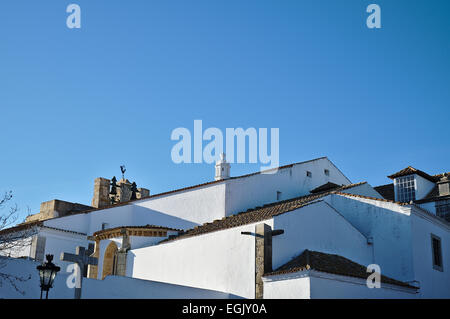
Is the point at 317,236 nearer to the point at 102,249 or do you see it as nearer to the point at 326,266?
the point at 326,266

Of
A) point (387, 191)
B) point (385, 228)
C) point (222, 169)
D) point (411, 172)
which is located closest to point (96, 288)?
point (385, 228)

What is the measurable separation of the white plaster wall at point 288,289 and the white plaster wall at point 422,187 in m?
12.4

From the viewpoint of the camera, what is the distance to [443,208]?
86.7 ft

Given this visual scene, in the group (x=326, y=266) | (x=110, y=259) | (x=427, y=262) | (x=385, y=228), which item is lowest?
(x=326, y=266)

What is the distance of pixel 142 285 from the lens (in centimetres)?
1816

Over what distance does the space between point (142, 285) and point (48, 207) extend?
2047cm

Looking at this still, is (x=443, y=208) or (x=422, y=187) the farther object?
(x=422, y=187)

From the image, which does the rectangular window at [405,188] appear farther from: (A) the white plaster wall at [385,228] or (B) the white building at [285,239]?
(A) the white plaster wall at [385,228]

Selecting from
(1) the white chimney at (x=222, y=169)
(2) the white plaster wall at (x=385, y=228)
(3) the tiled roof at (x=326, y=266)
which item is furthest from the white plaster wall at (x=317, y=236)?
(1) the white chimney at (x=222, y=169)

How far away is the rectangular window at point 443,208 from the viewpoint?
26141 mm

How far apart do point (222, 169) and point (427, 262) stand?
13543 millimetres
